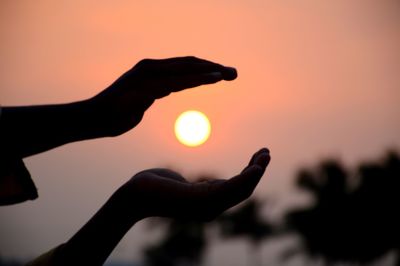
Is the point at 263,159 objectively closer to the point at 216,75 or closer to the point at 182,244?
the point at 216,75

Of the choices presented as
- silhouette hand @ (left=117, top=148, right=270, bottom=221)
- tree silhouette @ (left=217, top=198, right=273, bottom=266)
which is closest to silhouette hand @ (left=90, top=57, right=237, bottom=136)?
silhouette hand @ (left=117, top=148, right=270, bottom=221)

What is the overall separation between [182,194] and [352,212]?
109ft

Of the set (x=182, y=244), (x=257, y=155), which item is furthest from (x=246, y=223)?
(x=257, y=155)

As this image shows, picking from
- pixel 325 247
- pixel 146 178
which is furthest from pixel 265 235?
pixel 146 178

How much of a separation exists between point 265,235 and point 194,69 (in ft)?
130

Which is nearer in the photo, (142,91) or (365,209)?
(142,91)

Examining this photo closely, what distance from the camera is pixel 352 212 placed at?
33469mm

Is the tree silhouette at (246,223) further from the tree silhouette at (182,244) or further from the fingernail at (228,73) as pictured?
the fingernail at (228,73)

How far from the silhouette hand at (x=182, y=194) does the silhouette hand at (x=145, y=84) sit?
162 millimetres

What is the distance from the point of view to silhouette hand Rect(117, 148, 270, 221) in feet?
4.06

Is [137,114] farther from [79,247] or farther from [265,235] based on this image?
[265,235]

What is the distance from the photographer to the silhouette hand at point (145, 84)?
1.12 meters

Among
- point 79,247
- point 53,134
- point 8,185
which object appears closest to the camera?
point 53,134

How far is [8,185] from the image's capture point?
1135mm
